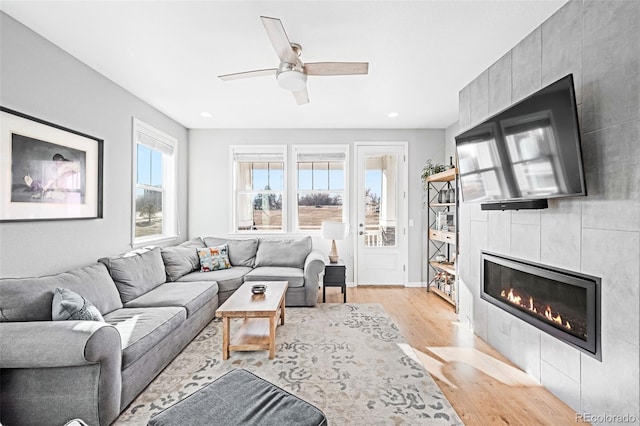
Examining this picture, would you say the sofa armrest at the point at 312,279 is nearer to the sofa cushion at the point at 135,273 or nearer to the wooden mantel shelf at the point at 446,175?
the sofa cushion at the point at 135,273

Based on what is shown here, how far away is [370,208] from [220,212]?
7.99 ft

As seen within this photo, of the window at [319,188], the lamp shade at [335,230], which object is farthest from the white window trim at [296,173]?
the lamp shade at [335,230]

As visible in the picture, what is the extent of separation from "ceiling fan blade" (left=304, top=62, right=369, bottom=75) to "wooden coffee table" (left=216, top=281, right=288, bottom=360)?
6.28 ft

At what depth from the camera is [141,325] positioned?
226 centimetres

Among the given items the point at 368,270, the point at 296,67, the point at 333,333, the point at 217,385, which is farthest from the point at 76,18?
the point at 368,270

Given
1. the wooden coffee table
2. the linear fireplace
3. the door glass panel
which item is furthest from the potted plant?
the wooden coffee table

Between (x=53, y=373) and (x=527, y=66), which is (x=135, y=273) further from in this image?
(x=527, y=66)

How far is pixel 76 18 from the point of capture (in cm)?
215

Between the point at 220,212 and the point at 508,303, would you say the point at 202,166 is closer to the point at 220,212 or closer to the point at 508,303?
the point at 220,212

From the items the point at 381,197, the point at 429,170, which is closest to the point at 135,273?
the point at 381,197

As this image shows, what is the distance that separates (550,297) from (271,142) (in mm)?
4130

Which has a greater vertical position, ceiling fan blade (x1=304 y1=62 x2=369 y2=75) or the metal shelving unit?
ceiling fan blade (x1=304 y1=62 x2=369 y2=75)

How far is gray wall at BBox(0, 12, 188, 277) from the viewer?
7.11 ft

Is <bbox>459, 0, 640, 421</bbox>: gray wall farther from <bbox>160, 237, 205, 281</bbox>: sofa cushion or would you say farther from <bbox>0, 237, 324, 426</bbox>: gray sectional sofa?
<bbox>160, 237, 205, 281</bbox>: sofa cushion
